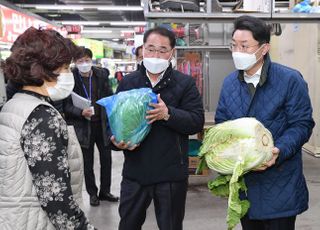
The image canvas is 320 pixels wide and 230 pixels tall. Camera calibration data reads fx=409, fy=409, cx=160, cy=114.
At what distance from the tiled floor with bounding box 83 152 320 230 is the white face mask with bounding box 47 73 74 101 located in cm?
246

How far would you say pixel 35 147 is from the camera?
1.43 meters

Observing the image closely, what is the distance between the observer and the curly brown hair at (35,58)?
1490mm

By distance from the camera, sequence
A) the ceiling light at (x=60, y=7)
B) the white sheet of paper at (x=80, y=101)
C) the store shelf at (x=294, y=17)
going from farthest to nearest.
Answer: the ceiling light at (x=60, y=7) → the white sheet of paper at (x=80, y=101) → the store shelf at (x=294, y=17)

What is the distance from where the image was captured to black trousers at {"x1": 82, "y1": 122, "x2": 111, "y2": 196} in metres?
4.35

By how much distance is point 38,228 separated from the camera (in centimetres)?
152

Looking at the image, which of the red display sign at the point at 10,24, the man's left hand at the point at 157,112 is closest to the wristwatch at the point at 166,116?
the man's left hand at the point at 157,112

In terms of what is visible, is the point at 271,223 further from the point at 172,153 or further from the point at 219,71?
the point at 219,71

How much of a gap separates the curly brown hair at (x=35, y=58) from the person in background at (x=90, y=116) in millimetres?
2523

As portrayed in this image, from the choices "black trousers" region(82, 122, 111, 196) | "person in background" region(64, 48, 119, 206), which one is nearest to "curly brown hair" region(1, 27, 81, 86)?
"person in background" region(64, 48, 119, 206)

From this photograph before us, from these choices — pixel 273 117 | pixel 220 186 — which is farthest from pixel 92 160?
pixel 273 117

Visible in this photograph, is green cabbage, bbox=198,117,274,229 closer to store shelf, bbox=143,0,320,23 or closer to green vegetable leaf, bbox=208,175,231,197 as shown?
green vegetable leaf, bbox=208,175,231,197

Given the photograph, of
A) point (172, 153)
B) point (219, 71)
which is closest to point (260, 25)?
point (172, 153)

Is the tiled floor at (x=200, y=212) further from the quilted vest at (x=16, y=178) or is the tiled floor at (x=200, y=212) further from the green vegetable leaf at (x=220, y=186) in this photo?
the quilted vest at (x=16, y=178)

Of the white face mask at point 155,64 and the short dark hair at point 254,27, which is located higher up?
the short dark hair at point 254,27
